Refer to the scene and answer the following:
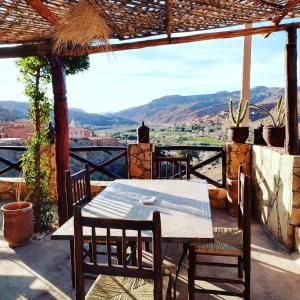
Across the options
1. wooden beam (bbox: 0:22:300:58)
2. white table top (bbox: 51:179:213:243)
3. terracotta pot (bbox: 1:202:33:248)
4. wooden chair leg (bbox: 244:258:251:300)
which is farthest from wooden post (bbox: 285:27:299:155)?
terracotta pot (bbox: 1:202:33:248)

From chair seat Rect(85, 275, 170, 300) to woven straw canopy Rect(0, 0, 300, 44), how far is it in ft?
7.31

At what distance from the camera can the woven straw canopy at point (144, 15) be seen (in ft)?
8.52

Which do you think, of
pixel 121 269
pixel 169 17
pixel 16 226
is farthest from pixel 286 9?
pixel 16 226

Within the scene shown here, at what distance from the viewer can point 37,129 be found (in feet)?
12.3

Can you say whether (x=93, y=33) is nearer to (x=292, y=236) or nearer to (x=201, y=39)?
(x=201, y=39)

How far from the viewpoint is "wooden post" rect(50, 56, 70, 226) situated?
11.8ft

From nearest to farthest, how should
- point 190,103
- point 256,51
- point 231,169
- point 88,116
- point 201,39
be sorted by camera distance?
1. point 201,39
2. point 231,169
3. point 256,51
4. point 190,103
5. point 88,116

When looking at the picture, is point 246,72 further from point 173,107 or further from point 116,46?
point 173,107

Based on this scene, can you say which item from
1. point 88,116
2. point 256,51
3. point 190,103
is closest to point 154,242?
point 256,51

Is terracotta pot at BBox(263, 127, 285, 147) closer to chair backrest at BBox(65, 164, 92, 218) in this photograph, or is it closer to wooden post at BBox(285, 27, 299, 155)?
wooden post at BBox(285, 27, 299, 155)

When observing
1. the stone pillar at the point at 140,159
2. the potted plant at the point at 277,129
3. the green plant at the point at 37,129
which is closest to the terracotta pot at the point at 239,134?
the potted plant at the point at 277,129

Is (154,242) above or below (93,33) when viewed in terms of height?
below

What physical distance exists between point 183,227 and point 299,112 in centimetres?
239

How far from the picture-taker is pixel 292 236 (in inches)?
121
